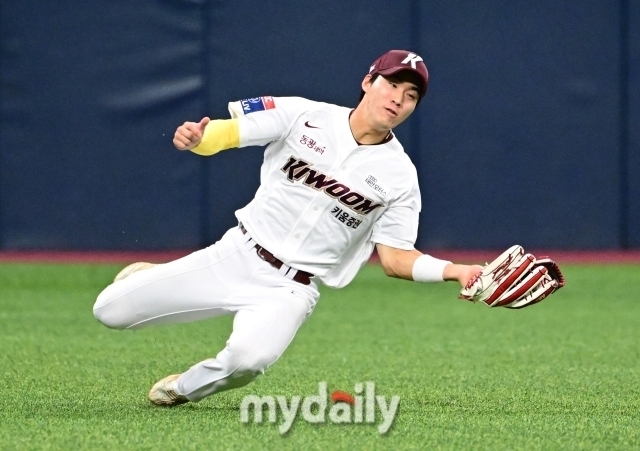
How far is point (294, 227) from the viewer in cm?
527

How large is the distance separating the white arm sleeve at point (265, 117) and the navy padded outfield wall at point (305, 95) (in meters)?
6.97

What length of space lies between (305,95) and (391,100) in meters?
7.44

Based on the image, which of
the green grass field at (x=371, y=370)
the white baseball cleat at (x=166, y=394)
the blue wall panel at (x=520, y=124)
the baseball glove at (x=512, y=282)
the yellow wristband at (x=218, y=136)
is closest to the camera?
the baseball glove at (x=512, y=282)

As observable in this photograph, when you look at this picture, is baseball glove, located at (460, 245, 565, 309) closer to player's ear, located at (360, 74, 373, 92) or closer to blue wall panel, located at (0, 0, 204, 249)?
player's ear, located at (360, 74, 373, 92)

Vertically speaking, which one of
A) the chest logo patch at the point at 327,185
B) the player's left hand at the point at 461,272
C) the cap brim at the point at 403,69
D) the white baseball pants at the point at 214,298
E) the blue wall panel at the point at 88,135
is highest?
the cap brim at the point at 403,69

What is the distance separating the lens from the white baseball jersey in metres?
5.25

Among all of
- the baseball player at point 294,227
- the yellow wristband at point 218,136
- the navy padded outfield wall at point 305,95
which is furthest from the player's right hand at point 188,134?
the navy padded outfield wall at point 305,95

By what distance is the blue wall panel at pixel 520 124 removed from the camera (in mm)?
12617

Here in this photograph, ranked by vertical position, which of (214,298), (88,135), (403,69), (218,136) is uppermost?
(403,69)

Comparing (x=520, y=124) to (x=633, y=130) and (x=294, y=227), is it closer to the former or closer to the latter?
(x=633, y=130)

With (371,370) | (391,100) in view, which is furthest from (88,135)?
(391,100)

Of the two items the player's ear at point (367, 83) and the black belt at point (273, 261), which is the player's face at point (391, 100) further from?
the black belt at point (273, 261)

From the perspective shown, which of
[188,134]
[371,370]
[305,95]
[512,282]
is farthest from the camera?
[305,95]

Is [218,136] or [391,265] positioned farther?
[391,265]
